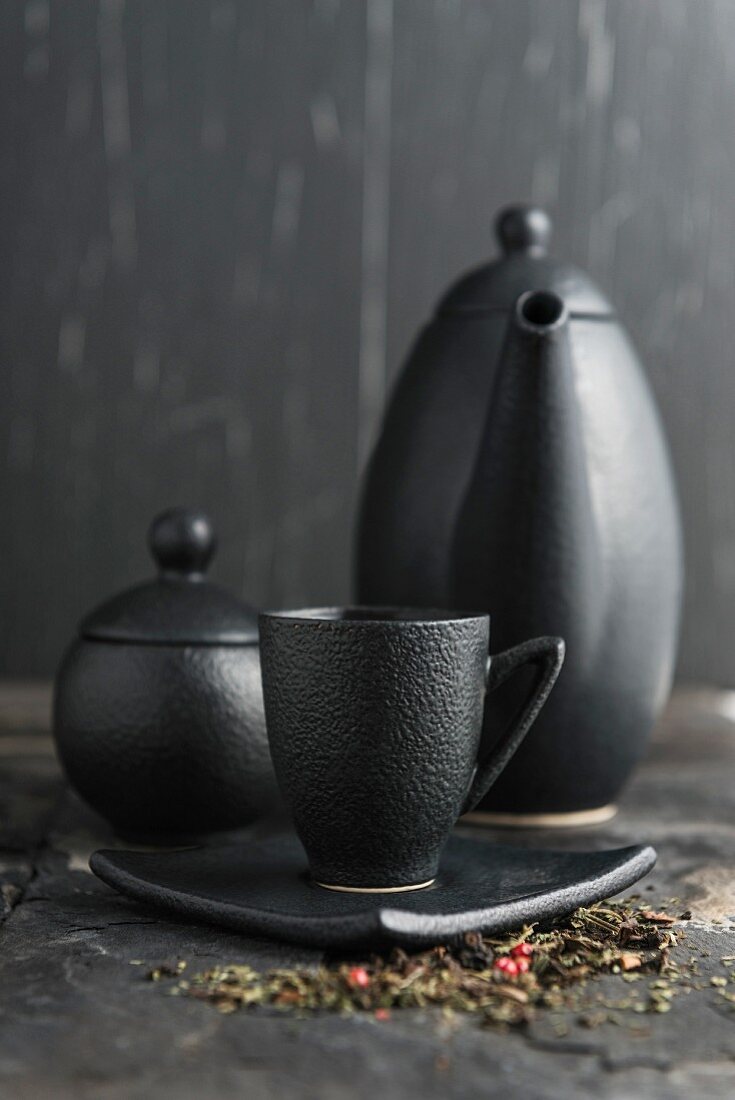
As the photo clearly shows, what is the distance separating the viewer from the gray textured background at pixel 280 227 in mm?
1021

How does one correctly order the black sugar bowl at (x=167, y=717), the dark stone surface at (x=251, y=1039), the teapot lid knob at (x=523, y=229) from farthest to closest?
1. the teapot lid knob at (x=523, y=229)
2. the black sugar bowl at (x=167, y=717)
3. the dark stone surface at (x=251, y=1039)

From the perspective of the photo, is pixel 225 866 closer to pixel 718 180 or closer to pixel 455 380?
pixel 455 380

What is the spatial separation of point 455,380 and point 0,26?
1.90ft

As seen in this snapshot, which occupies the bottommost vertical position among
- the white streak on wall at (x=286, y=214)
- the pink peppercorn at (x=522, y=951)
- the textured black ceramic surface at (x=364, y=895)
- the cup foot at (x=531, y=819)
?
the cup foot at (x=531, y=819)

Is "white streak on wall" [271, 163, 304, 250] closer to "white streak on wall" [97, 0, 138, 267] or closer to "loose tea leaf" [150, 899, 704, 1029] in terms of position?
"white streak on wall" [97, 0, 138, 267]

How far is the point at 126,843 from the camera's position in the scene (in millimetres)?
664

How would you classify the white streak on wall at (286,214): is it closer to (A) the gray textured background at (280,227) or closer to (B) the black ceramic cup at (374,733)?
(A) the gray textured background at (280,227)

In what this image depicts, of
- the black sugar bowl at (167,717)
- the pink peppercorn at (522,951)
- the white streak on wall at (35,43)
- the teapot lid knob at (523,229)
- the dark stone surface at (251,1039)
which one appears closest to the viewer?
the dark stone surface at (251,1039)

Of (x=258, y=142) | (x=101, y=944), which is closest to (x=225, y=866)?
(x=101, y=944)

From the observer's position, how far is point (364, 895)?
513mm

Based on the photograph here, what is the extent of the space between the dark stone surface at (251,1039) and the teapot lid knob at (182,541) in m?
0.19

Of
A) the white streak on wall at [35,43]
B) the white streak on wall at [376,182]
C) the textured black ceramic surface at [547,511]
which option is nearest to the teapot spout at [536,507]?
the textured black ceramic surface at [547,511]

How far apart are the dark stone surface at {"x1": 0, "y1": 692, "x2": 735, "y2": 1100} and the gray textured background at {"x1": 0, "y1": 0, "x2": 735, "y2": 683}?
0.52 meters

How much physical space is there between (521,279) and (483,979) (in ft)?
1.37
